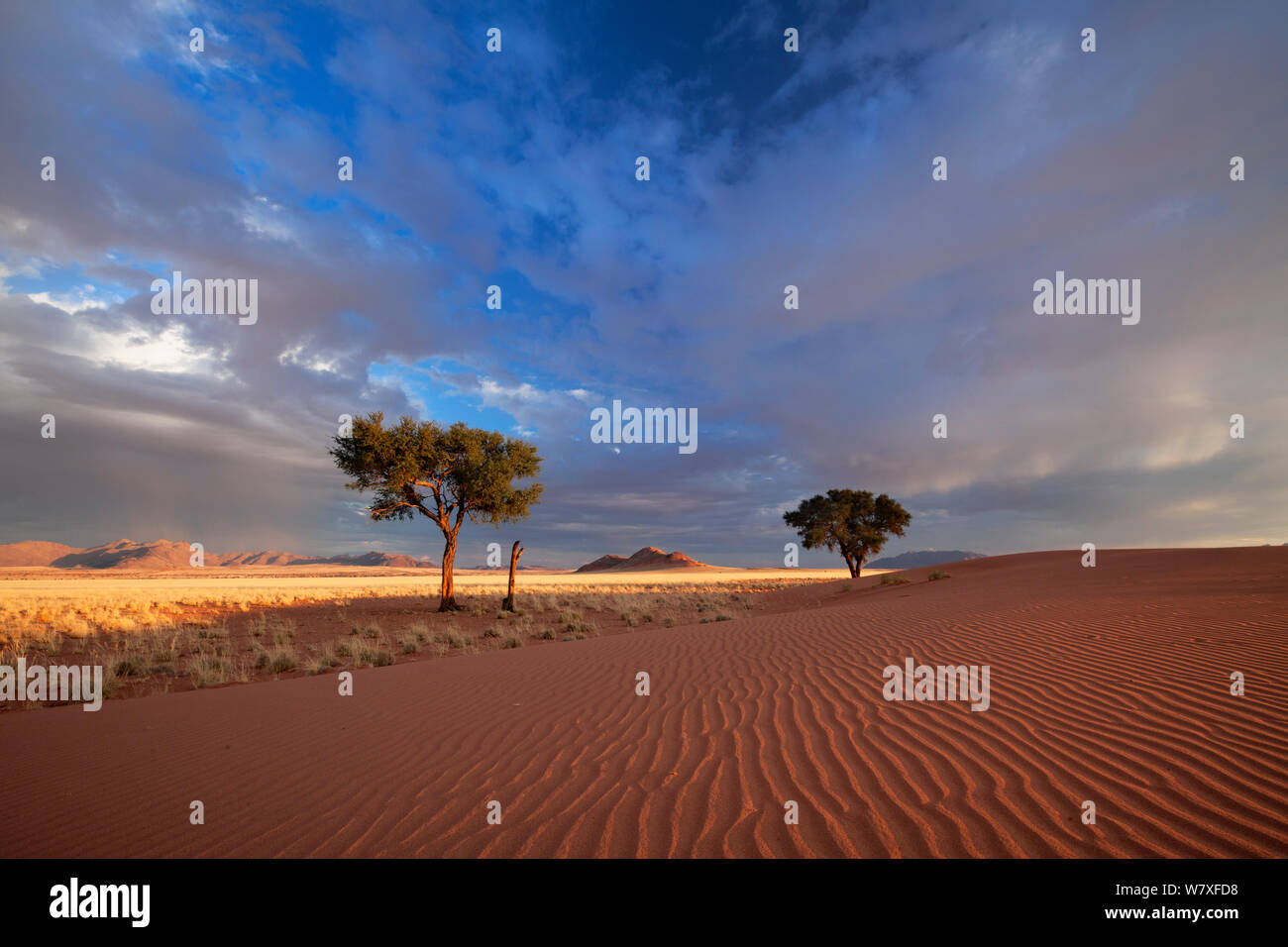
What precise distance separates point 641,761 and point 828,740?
1564mm

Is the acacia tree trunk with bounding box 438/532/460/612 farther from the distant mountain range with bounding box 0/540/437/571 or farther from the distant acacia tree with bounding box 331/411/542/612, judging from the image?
the distant mountain range with bounding box 0/540/437/571

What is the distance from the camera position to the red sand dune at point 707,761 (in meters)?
3.04

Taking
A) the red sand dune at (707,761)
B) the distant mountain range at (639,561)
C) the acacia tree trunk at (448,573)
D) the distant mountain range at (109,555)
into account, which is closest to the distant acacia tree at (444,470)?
the acacia tree trunk at (448,573)

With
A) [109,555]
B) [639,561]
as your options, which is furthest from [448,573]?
[109,555]

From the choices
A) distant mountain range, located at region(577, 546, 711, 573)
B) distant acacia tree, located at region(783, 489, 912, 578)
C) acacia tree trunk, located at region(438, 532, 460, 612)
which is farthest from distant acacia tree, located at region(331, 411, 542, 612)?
distant mountain range, located at region(577, 546, 711, 573)

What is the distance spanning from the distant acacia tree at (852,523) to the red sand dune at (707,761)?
39721mm

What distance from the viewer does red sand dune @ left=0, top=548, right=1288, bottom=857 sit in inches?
120

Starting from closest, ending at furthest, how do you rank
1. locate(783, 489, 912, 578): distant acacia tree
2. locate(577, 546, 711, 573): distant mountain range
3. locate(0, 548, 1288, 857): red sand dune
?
locate(0, 548, 1288, 857): red sand dune < locate(783, 489, 912, 578): distant acacia tree < locate(577, 546, 711, 573): distant mountain range

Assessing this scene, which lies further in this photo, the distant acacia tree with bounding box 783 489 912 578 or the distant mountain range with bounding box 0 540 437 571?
the distant mountain range with bounding box 0 540 437 571

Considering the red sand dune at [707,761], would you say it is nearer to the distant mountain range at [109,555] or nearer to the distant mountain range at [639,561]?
the distant mountain range at [639,561]

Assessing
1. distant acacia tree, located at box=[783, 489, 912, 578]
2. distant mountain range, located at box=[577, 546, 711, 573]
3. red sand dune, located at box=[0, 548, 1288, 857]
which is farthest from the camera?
distant mountain range, located at box=[577, 546, 711, 573]

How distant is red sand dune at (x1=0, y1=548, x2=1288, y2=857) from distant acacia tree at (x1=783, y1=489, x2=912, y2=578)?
39.7 metres

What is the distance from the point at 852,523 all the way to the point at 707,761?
47744 millimetres

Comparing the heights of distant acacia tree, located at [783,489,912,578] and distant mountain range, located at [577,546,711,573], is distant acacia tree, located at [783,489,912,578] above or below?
above
